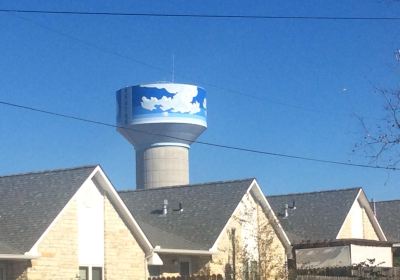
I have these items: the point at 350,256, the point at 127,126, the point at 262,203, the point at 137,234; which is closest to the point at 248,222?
the point at 262,203

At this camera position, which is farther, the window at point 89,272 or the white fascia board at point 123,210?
the white fascia board at point 123,210

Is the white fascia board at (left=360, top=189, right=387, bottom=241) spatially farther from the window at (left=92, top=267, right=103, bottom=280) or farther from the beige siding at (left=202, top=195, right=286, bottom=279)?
the window at (left=92, top=267, right=103, bottom=280)

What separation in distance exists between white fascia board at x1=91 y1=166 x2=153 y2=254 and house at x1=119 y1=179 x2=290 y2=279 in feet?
3.90

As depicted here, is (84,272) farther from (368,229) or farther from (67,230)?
(368,229)

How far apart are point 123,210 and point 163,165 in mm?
51927

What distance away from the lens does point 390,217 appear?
5466cm

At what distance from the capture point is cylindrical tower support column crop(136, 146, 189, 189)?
8419cm

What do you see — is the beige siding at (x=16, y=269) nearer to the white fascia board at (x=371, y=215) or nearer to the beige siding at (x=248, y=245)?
the beige siding at (x=248, y=245)

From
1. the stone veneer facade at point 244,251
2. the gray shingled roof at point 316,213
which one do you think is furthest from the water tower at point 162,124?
the stone veneer facade at point 244,251

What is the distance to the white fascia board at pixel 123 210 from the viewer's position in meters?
30.9

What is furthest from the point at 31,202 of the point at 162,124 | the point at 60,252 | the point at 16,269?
the point at 162,124

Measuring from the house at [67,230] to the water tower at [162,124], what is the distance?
159 ft

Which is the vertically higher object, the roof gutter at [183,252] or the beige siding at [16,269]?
the roof gutter at [183,252]

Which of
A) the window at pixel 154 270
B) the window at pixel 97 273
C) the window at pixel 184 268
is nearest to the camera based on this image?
the window at pixel 97 273
